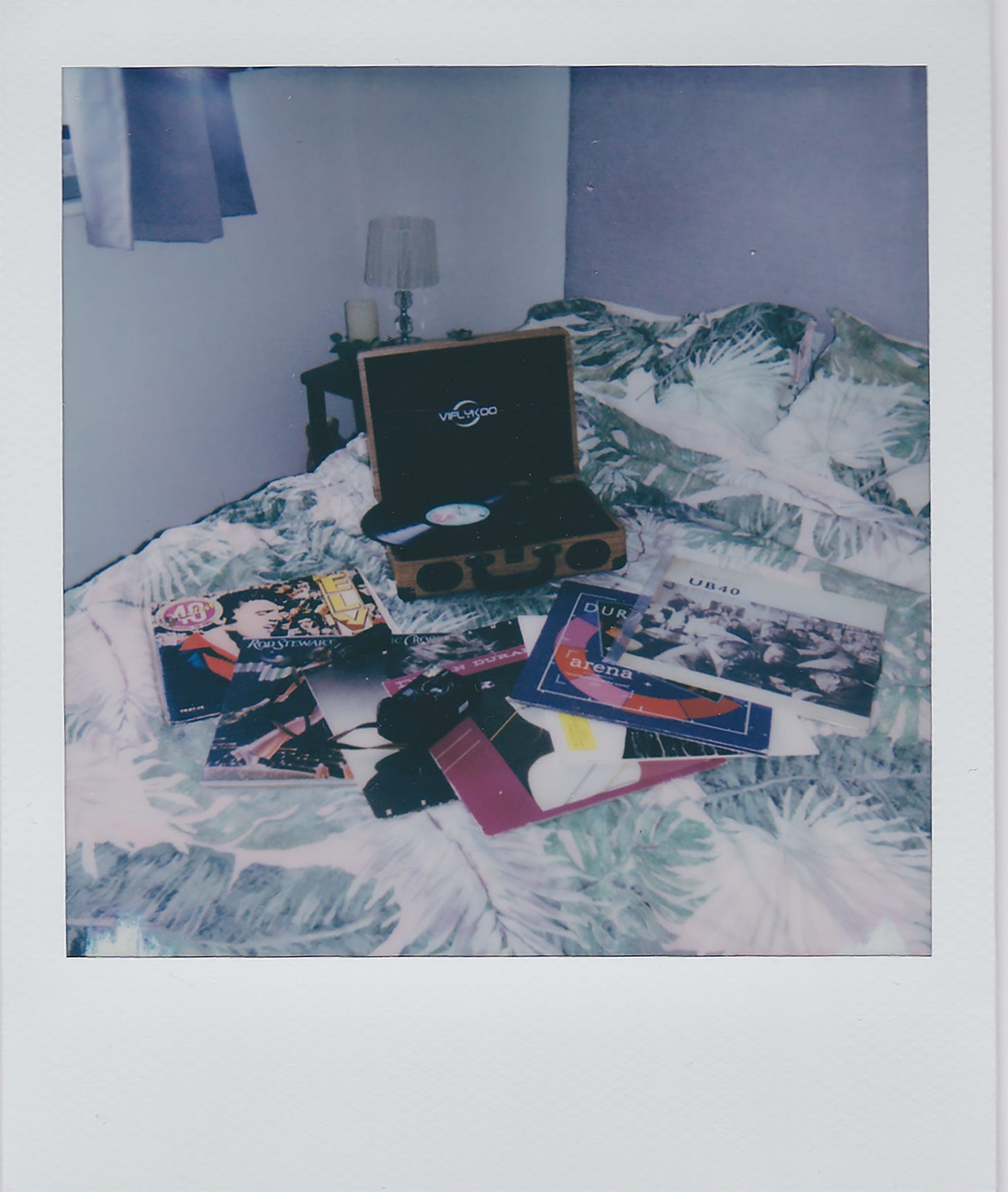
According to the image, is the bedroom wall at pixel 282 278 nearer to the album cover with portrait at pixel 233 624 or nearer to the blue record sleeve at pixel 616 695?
the album cover with portrait at pixel 233 624

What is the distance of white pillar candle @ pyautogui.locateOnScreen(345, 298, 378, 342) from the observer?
1.28 meters

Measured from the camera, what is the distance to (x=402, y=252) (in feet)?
3.94

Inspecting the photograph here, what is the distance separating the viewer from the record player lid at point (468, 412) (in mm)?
1030

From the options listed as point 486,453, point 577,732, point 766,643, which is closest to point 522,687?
point 577,732

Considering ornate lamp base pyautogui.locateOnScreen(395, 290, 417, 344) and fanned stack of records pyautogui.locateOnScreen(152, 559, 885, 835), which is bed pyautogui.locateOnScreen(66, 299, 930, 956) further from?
ornate lamp base pyautogui.locateOnScreen(395, 290, 417, 344)

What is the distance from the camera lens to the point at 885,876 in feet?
2.28

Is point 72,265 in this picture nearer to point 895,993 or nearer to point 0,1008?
point 0,1008

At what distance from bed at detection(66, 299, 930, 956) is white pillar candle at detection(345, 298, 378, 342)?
485mm

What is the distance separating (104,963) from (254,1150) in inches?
8.4

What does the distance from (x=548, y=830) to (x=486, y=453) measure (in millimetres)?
551

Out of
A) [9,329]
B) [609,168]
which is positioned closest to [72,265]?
[9,329]

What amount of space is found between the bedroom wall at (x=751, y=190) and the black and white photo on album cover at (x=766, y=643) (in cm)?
30

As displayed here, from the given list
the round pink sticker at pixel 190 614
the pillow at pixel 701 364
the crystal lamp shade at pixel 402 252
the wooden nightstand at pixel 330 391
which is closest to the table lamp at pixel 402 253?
the crystal lamp shade at pixel 402 252

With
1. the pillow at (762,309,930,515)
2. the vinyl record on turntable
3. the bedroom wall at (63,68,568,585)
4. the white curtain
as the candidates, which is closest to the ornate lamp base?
the bedroom wall at (63,68,568,585)
